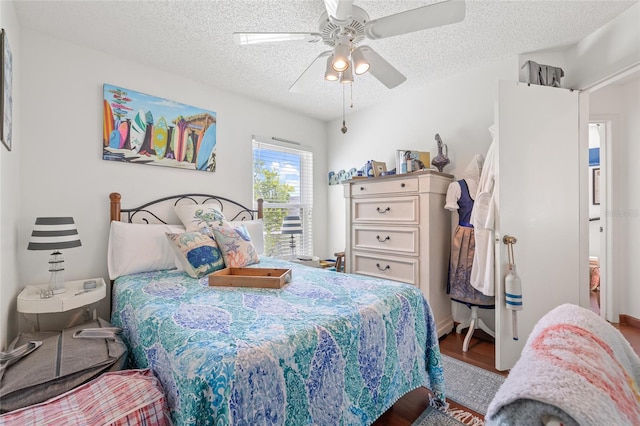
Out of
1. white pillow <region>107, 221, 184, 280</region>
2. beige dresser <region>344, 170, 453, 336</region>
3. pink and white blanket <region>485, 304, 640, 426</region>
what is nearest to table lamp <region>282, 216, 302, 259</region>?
beige dresser <region>344, 170, 453, 336</region>

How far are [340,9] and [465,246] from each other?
6.85 ft

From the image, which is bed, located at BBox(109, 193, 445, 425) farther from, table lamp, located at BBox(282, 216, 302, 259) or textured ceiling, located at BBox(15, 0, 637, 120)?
textured ceiling, located at BBox(15, 0, 637, 120)

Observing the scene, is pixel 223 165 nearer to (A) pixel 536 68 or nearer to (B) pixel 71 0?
(B) pixel 71 0

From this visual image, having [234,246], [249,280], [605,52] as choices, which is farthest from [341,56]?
[605,52]

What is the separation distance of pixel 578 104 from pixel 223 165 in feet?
10.5

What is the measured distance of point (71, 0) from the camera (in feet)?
5.73

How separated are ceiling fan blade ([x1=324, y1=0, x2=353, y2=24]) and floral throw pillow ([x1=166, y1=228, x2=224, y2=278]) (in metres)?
1.70

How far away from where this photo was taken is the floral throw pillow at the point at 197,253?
1.98 metres

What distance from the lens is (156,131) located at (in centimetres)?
254

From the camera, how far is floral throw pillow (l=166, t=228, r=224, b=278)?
77.9 inches

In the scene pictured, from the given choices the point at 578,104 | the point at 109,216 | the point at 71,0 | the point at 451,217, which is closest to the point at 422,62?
the point at 578,104

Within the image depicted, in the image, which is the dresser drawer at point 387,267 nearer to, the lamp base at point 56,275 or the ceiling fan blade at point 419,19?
the ceiling fan blade at point 419,19

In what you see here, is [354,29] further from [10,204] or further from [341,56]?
[10,204]

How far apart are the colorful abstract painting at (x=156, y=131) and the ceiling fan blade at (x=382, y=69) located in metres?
1.82
